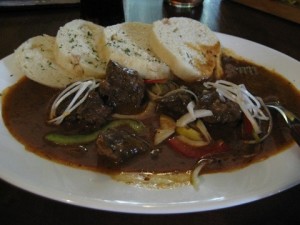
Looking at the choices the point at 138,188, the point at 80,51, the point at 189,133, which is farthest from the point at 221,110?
the point at 80,51

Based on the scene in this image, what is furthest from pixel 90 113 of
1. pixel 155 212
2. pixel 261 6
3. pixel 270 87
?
pixel 261 6

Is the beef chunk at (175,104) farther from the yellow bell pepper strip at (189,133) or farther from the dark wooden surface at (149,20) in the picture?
the dark wooden surface at (149,20)

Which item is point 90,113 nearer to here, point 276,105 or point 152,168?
point 152,168

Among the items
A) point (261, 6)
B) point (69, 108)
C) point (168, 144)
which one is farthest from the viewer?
point (261, 6)

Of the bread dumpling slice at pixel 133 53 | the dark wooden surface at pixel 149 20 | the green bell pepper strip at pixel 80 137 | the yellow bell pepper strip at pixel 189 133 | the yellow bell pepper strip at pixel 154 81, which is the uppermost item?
the bread dumpling slice at pixel 133 53

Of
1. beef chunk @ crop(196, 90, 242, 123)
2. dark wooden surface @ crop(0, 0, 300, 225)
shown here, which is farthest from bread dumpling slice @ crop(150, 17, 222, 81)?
dark wooden surface @ crop(0, 0, 300, 225)

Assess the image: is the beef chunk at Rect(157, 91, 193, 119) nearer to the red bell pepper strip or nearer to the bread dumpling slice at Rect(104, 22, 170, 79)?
the red bell pepper strip

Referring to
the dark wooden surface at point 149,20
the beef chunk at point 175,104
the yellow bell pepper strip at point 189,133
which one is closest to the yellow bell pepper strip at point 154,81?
the beef chunk at point 175,104
